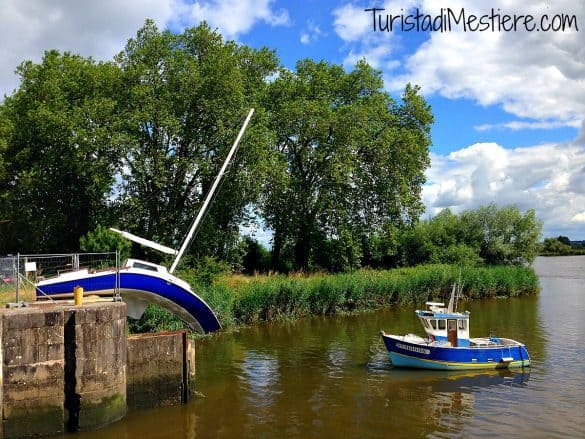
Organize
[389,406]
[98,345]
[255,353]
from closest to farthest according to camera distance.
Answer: [98,345]
[389,406]
[255,353]

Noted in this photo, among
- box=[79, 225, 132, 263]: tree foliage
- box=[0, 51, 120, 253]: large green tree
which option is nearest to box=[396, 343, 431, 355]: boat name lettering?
box=[79, 225, 132, 263]: tree foliage

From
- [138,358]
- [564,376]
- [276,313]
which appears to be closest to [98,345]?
[138,358]

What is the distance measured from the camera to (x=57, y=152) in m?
35.2

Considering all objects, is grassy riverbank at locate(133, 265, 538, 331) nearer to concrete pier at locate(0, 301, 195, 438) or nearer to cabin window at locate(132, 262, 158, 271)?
cabin window at locate(132, 262, 158, 271)

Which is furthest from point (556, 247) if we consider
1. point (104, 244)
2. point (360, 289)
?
point (104, 244)

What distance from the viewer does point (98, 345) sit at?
13.9m

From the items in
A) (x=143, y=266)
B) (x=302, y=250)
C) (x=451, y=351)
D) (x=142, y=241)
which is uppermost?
(x=302, y=250)

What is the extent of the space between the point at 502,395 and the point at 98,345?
40.0ft

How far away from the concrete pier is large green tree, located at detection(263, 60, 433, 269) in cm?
2849

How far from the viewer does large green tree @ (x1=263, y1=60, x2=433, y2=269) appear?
4325 cm

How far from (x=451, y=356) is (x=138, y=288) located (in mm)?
11175

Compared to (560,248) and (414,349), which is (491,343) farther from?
(560,248)

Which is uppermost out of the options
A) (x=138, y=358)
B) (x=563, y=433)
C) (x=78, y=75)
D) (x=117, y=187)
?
(x=78, y=75)

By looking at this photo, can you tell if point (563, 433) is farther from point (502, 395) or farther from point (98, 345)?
point (98, 345)
